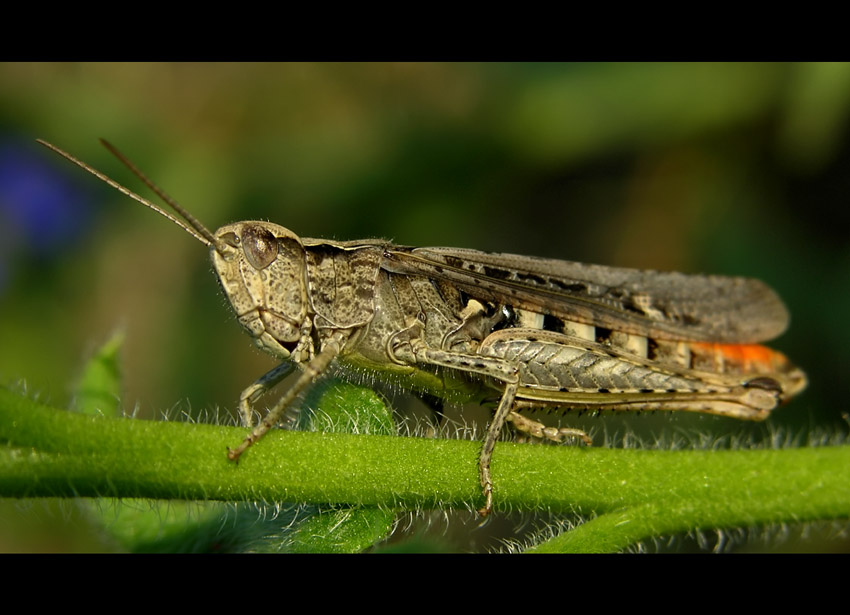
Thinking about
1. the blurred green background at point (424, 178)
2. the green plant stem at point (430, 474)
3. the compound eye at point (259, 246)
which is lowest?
the green plant stem at point (430, 474)

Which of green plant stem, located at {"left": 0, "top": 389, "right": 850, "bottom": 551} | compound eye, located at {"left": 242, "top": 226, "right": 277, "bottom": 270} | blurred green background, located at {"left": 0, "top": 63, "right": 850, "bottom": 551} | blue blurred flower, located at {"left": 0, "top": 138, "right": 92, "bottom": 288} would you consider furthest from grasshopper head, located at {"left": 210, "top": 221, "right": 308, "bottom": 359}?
blue blurred flower, located at {"left": 0, "top": 138, "right": 92, "bottom": 288}

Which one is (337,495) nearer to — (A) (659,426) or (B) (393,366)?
(B) (393,366)

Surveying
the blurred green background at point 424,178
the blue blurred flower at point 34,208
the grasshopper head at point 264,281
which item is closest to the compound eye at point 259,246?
the grasshopper head at point 264,281

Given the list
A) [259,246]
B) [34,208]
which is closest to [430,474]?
[259,246]

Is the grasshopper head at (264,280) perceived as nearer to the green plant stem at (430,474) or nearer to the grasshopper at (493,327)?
the grasshopper at (493,327)

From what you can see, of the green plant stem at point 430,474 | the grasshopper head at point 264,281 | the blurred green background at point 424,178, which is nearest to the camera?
the green plant stem at point 430,474

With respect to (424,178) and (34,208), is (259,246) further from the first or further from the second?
(34,208)
